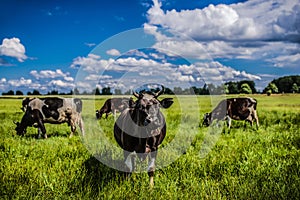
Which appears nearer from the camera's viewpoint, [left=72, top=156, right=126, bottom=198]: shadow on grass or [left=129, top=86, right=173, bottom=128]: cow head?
[left=72, top=156, right=126, bottom=198]: shadow on grass

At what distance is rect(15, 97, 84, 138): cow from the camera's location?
1251 cm

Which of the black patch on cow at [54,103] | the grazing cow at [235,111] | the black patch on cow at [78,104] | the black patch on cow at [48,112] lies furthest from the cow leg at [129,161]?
the grazing cow at [235,111]

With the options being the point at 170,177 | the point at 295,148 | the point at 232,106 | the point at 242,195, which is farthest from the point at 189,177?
the point at 232,106

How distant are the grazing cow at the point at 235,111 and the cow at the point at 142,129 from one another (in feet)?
33.8

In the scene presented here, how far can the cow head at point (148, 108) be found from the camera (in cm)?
586

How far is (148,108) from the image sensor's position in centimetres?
589

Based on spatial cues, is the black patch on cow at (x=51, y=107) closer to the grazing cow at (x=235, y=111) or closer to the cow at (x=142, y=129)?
the cow at (x=142, y=129)

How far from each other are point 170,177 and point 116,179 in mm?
1108

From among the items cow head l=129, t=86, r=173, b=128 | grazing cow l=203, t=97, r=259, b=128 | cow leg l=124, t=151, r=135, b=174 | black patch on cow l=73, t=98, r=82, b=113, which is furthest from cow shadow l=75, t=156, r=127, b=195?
grazing cow l=203, t=97, r=259, b=128

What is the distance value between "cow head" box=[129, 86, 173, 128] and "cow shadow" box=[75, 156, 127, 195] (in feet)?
3.86

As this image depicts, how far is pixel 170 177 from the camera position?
6121 mm

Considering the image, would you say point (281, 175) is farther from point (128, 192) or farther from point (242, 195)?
point (128, 192)

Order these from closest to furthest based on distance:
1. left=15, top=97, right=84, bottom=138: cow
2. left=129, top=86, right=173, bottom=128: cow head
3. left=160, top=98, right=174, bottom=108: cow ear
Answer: left=129, top=86, right=173, bottom=128: cow head < left=160, top=98, right=174, bottom=108: cow ear < left=15, top=97, right=84, bottom=138: cow

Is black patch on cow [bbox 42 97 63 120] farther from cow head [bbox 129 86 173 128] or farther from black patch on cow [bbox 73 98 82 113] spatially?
cow head [bbox 129 86 173 128]
